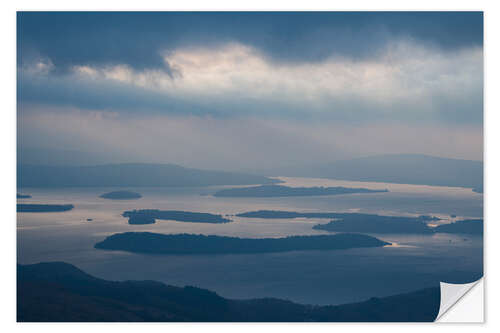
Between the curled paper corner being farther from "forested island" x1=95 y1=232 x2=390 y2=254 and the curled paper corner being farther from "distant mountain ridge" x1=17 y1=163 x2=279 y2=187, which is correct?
"distant mountain ridge" x1=17 y1=163 x2=279 y2=187

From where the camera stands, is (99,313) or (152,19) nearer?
(99,313)

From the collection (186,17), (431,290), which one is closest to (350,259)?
(431,290)

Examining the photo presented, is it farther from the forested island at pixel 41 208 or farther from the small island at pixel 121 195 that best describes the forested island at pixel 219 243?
the forested island at pixel 41 208

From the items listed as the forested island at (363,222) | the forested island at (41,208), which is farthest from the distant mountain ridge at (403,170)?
the forested island at (41,208)

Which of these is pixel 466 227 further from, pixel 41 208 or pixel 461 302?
pixel 41 208
